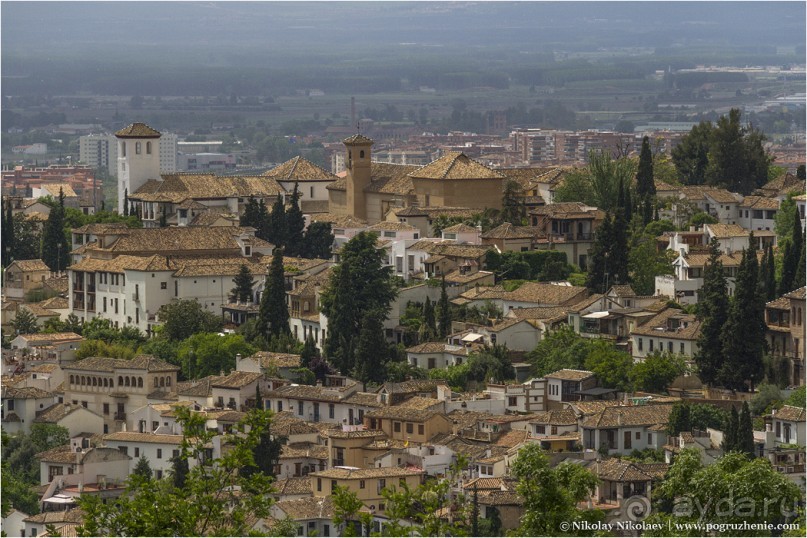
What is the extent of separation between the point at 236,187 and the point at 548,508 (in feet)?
139

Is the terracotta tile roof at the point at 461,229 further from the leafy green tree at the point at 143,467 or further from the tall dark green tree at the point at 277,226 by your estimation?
the leafy green tree at the point at 143,467

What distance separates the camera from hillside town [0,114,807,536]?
4994 cm

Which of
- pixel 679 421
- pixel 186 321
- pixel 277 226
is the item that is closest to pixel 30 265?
pixel 277 226

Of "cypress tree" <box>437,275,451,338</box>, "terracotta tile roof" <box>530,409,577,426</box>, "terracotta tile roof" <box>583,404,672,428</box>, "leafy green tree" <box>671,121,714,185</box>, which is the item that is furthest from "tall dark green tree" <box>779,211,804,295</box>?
"leafy green tree" <box>671,121,714,185</box>

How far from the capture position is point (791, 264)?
190 ft

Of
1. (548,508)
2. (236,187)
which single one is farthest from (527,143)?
(548,508)

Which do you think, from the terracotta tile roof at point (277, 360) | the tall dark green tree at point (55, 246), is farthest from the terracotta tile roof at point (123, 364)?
the tall dark green tree at point (55, 246)

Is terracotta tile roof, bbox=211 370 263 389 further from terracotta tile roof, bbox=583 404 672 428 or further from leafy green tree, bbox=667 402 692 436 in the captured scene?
leafy green tree, bbox=667 402 692 436

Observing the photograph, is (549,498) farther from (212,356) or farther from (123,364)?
(212,356)

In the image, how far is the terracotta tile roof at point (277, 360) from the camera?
58.2 meters

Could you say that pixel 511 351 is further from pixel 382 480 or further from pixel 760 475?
pixel 760 475

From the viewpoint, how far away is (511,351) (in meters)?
57.6

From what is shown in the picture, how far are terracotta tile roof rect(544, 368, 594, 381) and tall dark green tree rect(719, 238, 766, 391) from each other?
2950mm

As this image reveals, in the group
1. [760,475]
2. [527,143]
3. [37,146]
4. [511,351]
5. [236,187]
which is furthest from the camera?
[37,146]
